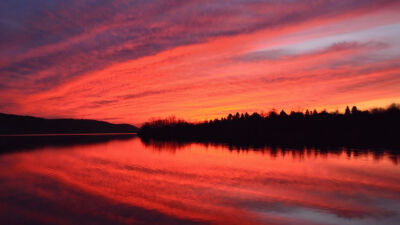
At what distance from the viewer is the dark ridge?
6322cm

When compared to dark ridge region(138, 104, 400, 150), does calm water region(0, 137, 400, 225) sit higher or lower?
lower

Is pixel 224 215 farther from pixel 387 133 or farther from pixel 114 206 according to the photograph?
pixel 387 133

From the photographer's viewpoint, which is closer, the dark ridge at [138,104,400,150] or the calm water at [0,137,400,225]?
the calm water at [0,137,400,225]

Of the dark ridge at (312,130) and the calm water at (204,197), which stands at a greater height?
the dark ridge at (312,130)

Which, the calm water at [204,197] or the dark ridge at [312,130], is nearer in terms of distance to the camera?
the calm water at [204,197]

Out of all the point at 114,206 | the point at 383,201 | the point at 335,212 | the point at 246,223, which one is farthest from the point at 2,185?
the point at 383,201

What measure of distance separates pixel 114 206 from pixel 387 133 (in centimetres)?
7396

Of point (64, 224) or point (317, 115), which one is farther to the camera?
point (317, 115)

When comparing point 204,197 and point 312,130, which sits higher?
point 312,130

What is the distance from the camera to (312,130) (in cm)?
8931

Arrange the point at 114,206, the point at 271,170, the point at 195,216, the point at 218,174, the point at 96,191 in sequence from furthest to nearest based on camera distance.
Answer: the point at 271,170, the point at 218,174, the point at 96,191, the point at 114,206, the point at 195,216

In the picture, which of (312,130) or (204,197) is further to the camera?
(312,130)

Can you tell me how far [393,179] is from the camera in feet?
61.8

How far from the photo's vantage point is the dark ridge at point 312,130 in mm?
63219
